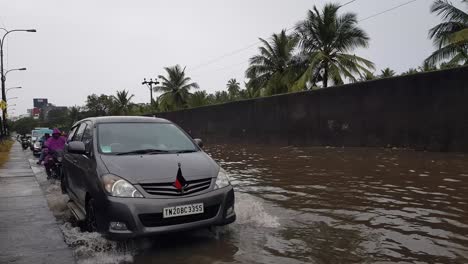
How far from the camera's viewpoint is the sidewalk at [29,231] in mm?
4445

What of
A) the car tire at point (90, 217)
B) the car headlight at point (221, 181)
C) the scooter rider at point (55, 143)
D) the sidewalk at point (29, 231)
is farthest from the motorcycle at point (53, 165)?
the car headlight at point (221, 181)

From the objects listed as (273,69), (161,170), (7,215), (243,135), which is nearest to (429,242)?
(161,170)

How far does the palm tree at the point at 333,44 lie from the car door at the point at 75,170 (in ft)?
66.1

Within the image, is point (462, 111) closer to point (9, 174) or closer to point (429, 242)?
point (429, 242)

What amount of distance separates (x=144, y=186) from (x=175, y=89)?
45722 mm

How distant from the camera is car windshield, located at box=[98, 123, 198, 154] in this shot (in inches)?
201

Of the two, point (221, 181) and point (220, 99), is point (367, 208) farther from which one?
point (220, 99)

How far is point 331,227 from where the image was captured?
16.9 ft

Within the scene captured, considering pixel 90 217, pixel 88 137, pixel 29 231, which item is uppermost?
pixel 88 137

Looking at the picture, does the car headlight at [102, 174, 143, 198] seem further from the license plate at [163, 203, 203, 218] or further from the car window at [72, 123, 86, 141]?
the car window at [72, 123, 86, 141]

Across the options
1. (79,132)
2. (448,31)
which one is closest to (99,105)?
(448,31)

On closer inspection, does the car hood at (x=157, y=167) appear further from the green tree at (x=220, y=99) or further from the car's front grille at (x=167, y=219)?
the green tree at (x=220, y=99)

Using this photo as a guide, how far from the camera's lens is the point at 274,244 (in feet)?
15.0

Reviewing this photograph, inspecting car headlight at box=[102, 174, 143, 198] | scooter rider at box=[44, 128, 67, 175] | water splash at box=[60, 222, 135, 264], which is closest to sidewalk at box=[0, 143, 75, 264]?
water splash at box=[60, 222, 135, 264]
